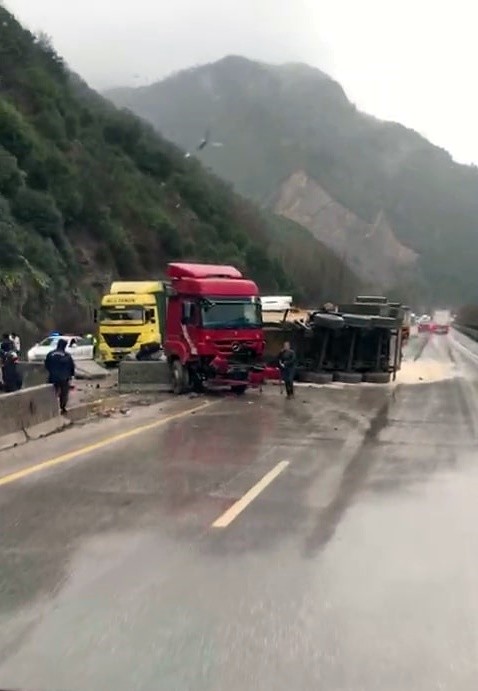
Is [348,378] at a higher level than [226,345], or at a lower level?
lower

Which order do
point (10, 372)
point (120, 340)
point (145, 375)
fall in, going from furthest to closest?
point (120, 340)
point (145, 375)
point (10, 372)

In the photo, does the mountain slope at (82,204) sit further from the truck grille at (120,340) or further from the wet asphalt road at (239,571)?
the wet asphalt road at (239,571)

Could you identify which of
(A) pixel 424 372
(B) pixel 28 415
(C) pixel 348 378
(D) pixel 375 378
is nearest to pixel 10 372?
(B) pixel 28 415

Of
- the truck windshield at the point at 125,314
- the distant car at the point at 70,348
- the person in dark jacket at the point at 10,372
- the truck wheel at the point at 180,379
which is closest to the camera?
the person in dark jacket at the point at 10,372

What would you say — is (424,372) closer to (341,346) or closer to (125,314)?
(341,346)

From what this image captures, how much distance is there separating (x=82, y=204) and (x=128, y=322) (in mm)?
22728

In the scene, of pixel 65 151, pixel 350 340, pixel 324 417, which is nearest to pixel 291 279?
pixel 65 151

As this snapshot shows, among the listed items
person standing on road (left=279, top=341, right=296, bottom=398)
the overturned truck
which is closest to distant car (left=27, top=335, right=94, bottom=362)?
the overturned truck

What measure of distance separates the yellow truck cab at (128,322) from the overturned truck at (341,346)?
7911mm

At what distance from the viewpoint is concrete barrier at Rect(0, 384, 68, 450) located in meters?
14.2

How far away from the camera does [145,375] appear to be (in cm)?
2650

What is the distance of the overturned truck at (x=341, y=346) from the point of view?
98.4 ft

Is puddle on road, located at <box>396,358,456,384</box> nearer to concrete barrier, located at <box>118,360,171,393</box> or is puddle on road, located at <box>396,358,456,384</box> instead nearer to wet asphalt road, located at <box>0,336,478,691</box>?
concrete barrier, located at <box>118,360,171,393</box>

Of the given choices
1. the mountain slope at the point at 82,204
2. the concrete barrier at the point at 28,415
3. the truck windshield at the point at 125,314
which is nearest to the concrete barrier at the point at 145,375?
the concrete barrier at the point at 28,415
